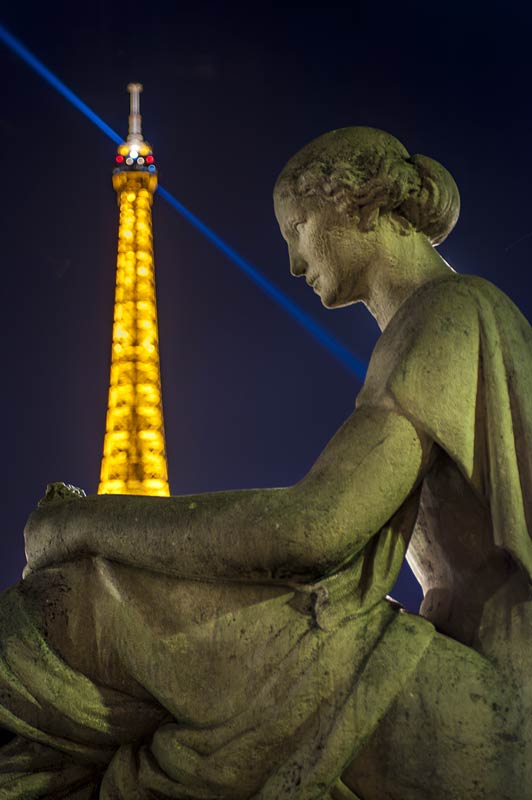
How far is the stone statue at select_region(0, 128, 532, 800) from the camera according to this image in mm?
2168

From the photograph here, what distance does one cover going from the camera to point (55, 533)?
2.44 metres

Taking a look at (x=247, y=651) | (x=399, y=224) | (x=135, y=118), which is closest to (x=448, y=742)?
(x=247, y=651)

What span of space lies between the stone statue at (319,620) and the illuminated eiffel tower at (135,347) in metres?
22.1

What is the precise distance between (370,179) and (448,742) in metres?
1.52

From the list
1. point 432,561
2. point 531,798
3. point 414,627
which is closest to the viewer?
point 531,798

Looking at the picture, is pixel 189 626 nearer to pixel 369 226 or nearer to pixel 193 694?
pixel 193 694

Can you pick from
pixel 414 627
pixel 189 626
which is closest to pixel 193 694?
pixel 189 626

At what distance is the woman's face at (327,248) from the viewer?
2826mm

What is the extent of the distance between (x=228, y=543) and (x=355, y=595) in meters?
0.34

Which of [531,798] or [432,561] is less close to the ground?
[432,561]

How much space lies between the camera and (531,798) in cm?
215

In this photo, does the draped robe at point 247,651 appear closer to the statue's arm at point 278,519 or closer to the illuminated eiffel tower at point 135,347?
the statue's arm at point 278,519

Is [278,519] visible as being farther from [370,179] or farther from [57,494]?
[370,179]

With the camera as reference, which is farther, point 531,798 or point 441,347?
point 441,347
